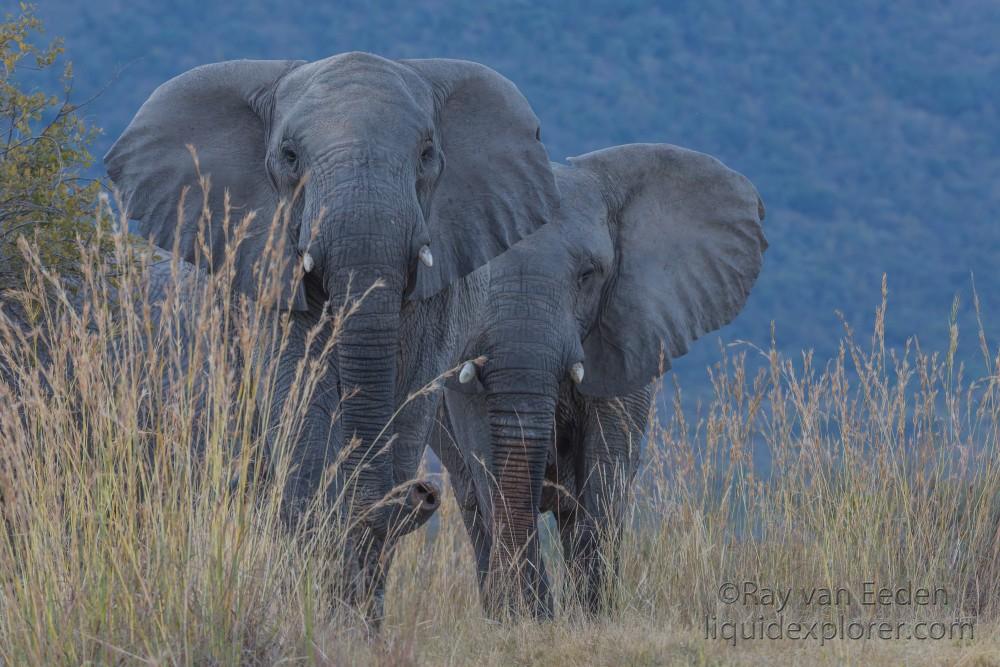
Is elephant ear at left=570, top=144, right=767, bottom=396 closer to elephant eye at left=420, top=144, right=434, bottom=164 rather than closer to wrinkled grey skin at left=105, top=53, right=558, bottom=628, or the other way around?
wrinkled grey skin at left=105, top=53, right=558, bottom=628

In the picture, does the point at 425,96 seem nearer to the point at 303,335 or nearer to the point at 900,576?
the point at 303,335

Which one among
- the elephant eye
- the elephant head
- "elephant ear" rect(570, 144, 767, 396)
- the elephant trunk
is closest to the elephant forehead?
the elephant head

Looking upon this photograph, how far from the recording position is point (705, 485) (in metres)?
7.66

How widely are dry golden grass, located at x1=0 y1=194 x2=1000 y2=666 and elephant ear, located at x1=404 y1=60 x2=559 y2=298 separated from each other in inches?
37.7

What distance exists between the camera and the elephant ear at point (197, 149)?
22.2 ft

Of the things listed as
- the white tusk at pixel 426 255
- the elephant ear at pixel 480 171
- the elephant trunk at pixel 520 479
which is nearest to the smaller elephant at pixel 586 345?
the elephant trunk at pixel 520 479

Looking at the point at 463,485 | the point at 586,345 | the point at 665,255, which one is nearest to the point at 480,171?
the point at 586,345

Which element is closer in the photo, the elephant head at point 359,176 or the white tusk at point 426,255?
the elephant head at point 359,176

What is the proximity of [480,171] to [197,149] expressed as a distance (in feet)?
4.44

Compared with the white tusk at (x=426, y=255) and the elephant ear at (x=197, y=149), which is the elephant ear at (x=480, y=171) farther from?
the elephant ear at (x=197, y=149)

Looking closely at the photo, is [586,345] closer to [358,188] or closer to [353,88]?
[353,88]

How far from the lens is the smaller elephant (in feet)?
25.2

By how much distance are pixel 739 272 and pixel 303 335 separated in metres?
3.62

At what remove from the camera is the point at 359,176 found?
6.00 metres
